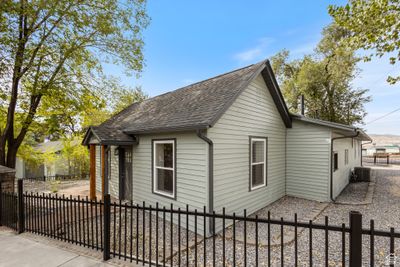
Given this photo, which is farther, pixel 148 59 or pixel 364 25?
pixel 148 59

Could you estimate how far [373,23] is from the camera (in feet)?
24.4

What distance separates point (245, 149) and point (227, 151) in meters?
1.06

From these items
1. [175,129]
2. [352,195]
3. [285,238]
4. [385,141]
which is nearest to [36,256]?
[175,129]

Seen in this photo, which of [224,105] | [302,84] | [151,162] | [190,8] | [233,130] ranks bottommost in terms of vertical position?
[151,162]

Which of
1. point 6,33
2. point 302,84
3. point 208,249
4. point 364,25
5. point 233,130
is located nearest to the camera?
point 208,249

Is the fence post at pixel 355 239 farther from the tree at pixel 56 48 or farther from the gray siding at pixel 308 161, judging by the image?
the tree at pixel 56 48

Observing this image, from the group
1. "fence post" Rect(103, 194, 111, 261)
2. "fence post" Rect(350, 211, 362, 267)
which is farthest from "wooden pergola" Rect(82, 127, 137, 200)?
"fence post" Rect(350, 211, 362, 267)

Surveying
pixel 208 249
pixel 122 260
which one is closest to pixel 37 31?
pixel 122 260

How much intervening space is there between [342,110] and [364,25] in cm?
1702

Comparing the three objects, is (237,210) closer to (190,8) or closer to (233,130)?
(233,130)

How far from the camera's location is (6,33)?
7.16 meters

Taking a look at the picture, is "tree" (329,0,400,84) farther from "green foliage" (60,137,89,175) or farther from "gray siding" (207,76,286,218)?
"green foliage" (60,137,89,175)

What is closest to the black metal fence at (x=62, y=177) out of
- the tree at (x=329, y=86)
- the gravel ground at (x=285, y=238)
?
the gravel ground at (x=285, y=238)

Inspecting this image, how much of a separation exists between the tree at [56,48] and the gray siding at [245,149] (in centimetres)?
598
